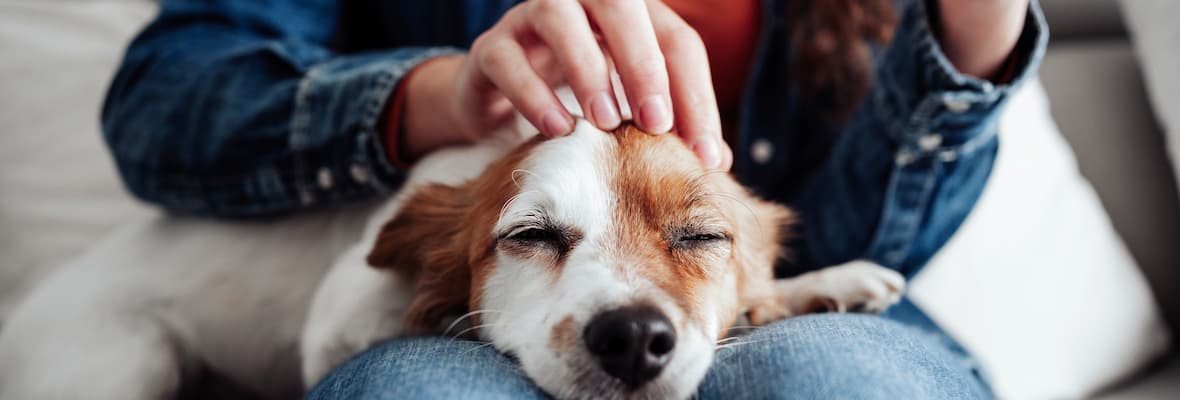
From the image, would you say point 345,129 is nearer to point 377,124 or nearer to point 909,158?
point 377,124

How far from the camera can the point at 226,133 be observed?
136 centimetres

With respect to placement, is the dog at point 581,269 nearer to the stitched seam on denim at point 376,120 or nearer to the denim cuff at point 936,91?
the stitched seam on denim at point 376,120

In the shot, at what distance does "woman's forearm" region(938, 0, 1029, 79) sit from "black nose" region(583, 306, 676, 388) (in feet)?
2.57

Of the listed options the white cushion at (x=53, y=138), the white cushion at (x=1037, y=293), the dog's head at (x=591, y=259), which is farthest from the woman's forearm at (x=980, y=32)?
the white cushion at (x=53, y=138)

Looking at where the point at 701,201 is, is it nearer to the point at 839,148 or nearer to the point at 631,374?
the point at 631,374

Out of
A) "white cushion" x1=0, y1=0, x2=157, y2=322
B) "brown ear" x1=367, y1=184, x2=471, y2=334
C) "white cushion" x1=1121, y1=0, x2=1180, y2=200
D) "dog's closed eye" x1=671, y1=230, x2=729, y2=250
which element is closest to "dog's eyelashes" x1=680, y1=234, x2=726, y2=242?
"dog's closed eye" x1=671, y1=230, x2=729, y2=250

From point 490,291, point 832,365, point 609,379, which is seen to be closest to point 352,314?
point 490,291

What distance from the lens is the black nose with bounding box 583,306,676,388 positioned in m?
0.81

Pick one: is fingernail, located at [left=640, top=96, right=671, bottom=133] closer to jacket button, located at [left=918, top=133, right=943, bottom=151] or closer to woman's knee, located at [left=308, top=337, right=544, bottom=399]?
woman's knee, located at [left=308, top=337, right=544, bottom=399]

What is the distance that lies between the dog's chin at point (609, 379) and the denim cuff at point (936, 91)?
0.73 meters

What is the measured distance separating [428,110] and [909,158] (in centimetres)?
91

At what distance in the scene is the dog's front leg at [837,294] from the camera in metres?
1.15

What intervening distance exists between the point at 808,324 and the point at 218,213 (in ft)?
3.85

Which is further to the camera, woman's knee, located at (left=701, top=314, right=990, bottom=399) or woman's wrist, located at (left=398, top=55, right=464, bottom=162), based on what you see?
woman's wrist, located at (left=398, top=55, right=464, bottom=162)
